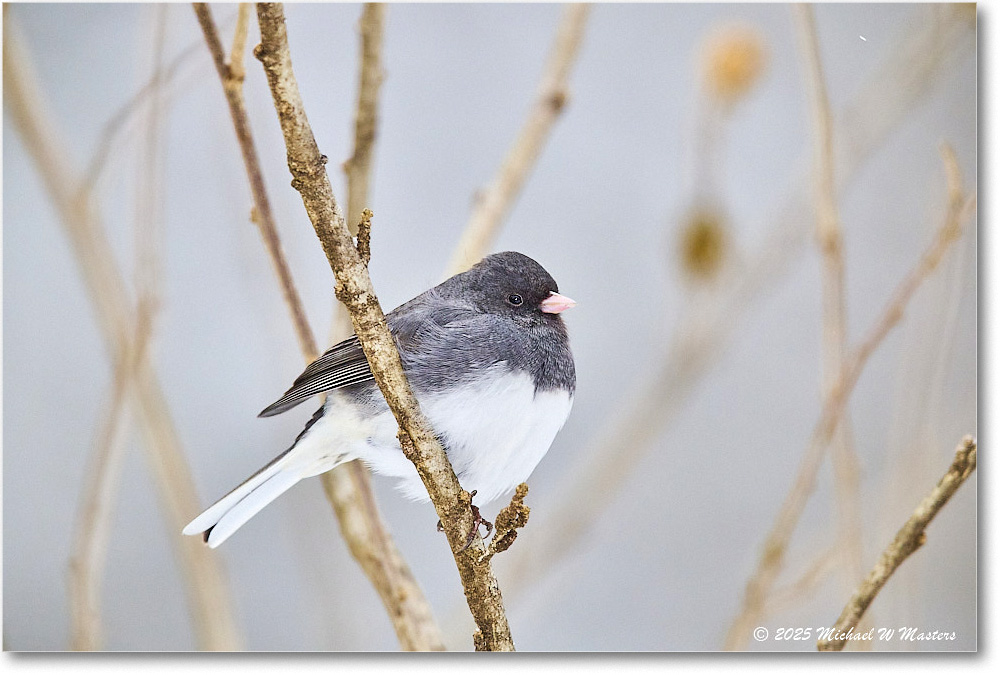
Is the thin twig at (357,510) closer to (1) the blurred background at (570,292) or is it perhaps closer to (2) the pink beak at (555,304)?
(1) the blurred background at (570,292)

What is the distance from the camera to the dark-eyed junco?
1.37 meters

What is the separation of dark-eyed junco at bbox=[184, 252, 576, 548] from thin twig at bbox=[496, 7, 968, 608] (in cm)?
27

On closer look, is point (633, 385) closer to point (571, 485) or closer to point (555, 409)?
point (571, 485)

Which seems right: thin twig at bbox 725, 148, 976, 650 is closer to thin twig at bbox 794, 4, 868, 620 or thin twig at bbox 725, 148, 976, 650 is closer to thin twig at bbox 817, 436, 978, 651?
thin twig at bbox 794, 4, 868, 620

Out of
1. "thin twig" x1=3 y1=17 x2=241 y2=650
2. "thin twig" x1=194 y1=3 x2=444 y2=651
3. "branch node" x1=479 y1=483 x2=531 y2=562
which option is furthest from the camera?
"thin twig" x1=3 y1=17 x2=241 y2=650

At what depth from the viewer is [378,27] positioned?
165 cm

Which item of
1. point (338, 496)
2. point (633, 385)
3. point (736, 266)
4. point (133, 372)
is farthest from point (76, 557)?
point (736, 266)

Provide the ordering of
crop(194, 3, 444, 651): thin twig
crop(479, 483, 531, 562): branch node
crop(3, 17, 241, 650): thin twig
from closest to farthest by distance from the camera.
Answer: crop(479, 483, 531, 562): branch node < crop(194, 3, 444, 651): thin twig < crop(3, 17, 241, 650): thin twig

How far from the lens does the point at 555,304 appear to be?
1530 millimetres

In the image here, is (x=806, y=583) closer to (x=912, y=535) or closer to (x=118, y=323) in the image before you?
(x=912, y=535)

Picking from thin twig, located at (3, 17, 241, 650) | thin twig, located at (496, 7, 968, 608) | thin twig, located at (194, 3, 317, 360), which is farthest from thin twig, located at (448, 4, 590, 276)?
thin twig, located at (3, 17, 241, 650)

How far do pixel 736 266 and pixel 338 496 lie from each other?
89 cm

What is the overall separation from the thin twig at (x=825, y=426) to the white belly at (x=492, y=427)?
1.37ft

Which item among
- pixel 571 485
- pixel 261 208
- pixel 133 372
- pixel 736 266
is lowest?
pixel 571 485
